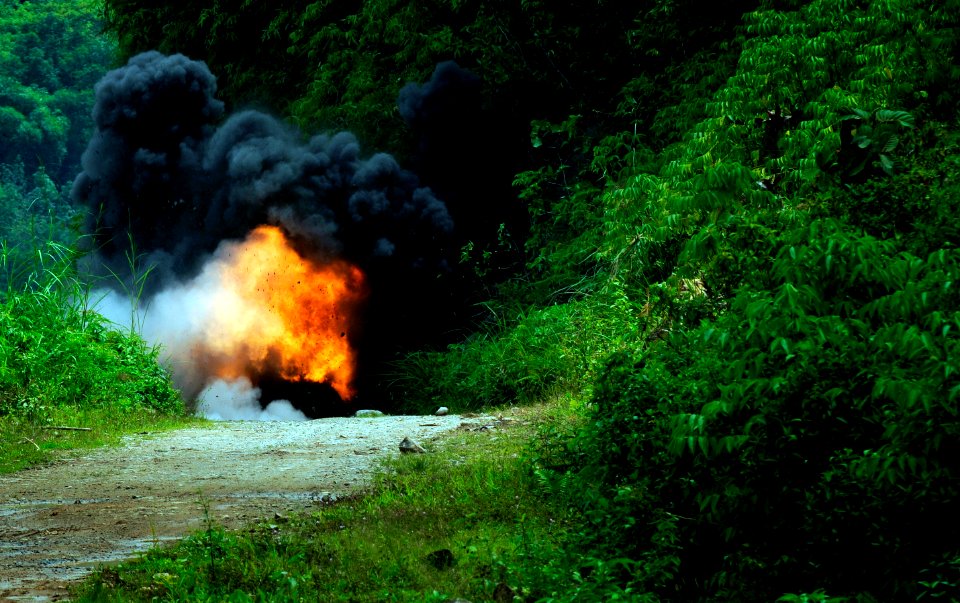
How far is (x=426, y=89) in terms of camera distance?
16344mm

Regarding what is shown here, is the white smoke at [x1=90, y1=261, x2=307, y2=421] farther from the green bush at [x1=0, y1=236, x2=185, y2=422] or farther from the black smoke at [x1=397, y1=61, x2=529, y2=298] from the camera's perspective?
the green bush at [x1=0, y1=236, x2=185, y2=422]

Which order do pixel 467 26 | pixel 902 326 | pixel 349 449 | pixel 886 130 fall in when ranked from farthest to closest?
pixel 467 26 → pixel 349 449 → pixel 886 130 → pixel 902 326

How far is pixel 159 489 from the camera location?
691cm

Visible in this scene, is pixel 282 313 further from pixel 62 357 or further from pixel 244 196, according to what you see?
pixel 62 357

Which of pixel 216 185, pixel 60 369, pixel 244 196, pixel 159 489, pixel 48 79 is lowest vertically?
pixel 159 489

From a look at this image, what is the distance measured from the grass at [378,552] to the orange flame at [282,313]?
11.5 meters

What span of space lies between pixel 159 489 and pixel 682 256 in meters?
3.83

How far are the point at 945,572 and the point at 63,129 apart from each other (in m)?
40.3

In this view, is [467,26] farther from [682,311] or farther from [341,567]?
[341,567]

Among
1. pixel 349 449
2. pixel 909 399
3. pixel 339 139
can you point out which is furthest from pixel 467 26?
pixel 909 399

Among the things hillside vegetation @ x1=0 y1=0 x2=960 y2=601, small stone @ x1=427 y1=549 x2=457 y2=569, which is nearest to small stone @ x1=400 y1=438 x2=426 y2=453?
hillside vegetation @ x1=0 y1=0 x2=960 y2=601

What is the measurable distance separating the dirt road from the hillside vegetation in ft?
2.52

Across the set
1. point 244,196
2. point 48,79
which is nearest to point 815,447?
point 244,196

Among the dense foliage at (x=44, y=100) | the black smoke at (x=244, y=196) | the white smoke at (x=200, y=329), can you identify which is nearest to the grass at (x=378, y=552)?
the black smoke at (x=244, y=196)
